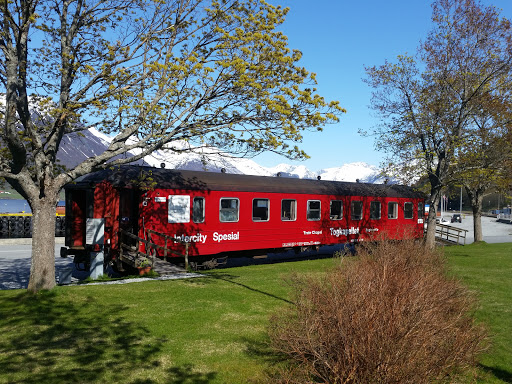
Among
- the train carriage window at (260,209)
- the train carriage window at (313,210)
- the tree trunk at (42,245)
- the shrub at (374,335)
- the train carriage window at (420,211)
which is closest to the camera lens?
the shrub at (374,335)

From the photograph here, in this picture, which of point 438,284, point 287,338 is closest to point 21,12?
point 287,338

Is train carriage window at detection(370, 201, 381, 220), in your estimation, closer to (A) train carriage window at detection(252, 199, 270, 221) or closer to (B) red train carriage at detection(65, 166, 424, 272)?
(B) red train carriage at detection(65, 166, 424, 272)

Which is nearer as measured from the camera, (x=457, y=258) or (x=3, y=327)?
(x=3, y=327)

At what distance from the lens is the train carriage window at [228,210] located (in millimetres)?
15922

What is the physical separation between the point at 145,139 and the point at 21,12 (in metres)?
3.61

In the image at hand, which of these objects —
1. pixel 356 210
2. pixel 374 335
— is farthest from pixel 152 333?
pixel 356 210

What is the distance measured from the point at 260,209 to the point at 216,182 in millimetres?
2297

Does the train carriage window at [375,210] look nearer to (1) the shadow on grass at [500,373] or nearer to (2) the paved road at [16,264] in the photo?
(2) the paved road at [16,264]

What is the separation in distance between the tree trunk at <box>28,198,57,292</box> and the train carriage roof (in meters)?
2.37

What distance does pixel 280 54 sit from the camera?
9.45 meters

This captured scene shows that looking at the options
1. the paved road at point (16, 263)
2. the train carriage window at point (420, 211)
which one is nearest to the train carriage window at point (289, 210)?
the paved road at point (16, 263)

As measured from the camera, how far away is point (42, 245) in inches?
370

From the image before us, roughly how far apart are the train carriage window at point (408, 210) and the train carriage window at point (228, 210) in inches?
471

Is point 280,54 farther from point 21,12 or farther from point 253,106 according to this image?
point 21,12
